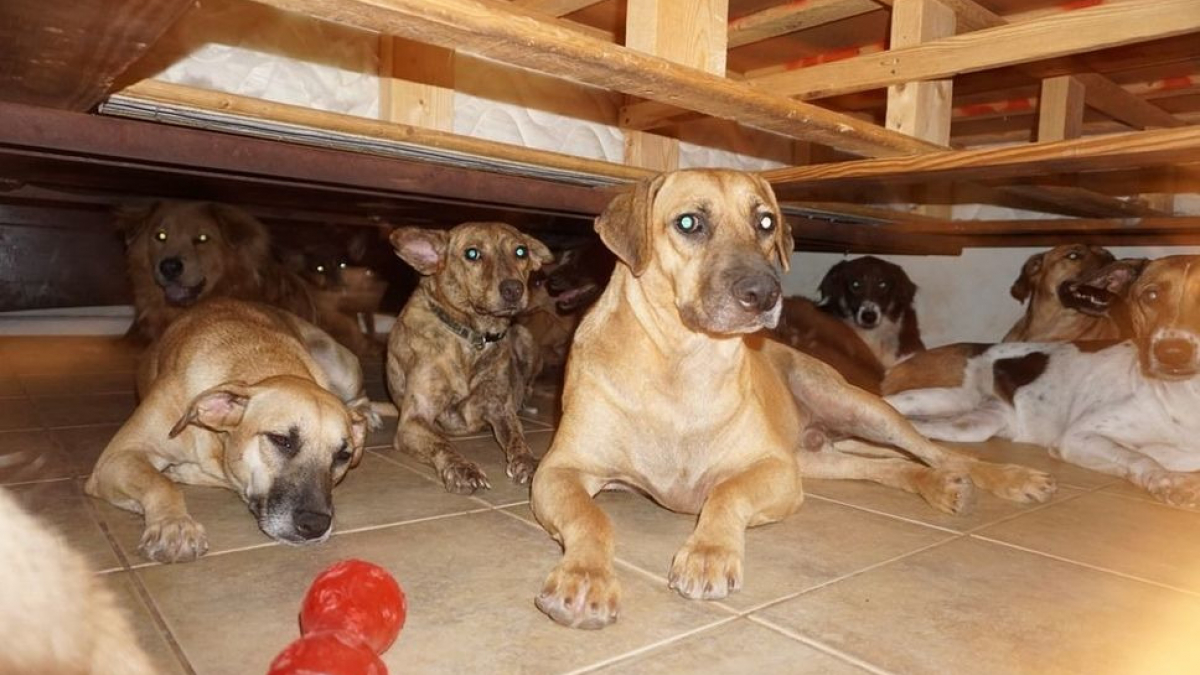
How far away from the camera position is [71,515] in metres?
2.72

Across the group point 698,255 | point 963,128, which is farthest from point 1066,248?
point 698,255

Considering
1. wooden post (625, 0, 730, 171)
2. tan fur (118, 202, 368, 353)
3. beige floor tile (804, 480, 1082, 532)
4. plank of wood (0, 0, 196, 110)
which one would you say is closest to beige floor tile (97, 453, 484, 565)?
plank of wood (0, 0, 196, 110)

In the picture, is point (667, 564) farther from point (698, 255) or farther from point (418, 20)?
point (418, 20)

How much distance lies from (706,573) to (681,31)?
69.6 inches

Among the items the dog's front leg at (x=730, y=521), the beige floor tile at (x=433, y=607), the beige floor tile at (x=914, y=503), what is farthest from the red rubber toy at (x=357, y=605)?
the beige floor tile at (x=914, y=503)

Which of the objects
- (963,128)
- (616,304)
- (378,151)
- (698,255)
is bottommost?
(616,304)

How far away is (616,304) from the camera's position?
10.4ft

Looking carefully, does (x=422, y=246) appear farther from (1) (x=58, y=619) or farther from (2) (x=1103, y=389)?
(2) (x=1103, y=389)

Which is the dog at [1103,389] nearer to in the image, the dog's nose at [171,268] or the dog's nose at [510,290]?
the dog's nose at [510,290]

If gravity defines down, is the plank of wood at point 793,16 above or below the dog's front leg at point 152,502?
above

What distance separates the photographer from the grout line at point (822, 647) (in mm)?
1860

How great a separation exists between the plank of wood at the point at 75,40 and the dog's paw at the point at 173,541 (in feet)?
4.52

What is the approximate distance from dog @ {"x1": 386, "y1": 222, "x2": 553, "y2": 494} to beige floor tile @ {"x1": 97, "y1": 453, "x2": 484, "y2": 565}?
777 millimetres

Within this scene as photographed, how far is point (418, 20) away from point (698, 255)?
132 cm
